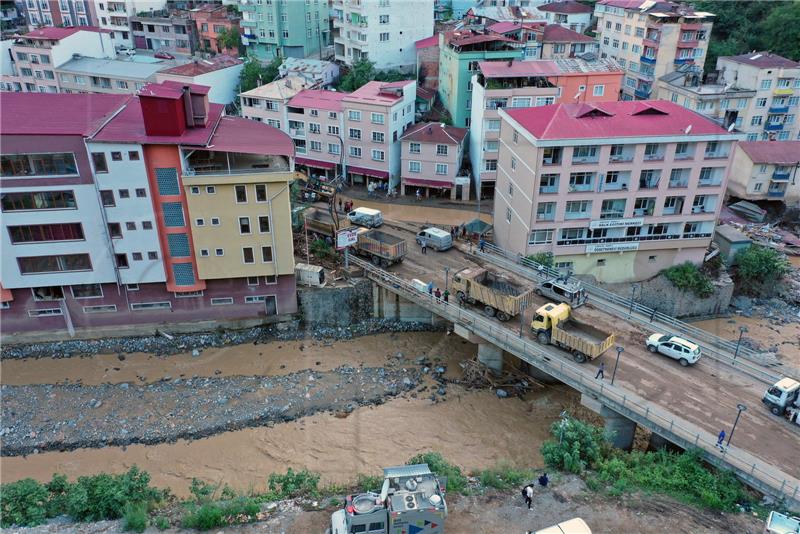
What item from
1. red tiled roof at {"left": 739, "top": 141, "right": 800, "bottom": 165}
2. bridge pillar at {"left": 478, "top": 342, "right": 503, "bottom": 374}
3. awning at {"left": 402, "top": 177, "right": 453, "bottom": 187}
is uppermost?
red tiled roof at {"left": 739, "top": 141, "right": 800, "bottom": 165}

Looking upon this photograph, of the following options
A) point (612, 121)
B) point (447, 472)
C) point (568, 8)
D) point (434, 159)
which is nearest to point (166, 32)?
point (434, 159)

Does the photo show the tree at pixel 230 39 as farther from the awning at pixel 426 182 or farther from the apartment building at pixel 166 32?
the awning at pixel 426 182

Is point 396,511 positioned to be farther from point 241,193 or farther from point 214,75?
point 214,75

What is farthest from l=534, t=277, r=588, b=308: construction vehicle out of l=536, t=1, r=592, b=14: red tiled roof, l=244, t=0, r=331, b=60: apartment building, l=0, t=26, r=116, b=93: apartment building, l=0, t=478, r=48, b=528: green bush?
l=536, t=1, r=592, b=14: red tiled roof

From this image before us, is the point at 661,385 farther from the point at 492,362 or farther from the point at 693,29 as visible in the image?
the point at 693,29

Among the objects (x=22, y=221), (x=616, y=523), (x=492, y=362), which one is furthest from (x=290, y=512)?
(x=22, y=221)

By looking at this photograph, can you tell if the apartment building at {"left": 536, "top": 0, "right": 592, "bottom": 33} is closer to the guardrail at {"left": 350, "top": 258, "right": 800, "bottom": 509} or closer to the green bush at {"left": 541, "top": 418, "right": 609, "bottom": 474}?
the guardrail at {"left": 350, "top": 258, "right": 800, "bottom": 509}
